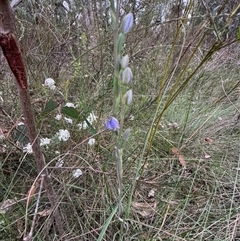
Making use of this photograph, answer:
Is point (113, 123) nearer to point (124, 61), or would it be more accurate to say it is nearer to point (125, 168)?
point (124, 61)

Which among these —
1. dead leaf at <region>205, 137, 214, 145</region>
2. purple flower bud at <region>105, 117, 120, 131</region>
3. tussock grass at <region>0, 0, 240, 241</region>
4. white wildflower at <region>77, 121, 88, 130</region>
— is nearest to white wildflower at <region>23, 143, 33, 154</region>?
tussock grass at <region>0, 0, 240, 241</region>

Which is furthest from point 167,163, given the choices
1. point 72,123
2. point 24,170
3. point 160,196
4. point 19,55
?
point 19,55

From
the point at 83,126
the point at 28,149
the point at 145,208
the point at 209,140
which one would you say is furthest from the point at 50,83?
the point at 209,140

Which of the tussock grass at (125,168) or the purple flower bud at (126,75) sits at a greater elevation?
the purple flower bud at (126,75)

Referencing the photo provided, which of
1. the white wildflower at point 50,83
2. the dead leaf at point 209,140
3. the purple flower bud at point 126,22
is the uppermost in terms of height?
the purple flower bud at point 126,22

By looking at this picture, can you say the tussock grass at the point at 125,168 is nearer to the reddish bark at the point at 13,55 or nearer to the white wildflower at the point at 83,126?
the white wildflower at the point at 83,126

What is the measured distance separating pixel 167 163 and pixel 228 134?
41 cm

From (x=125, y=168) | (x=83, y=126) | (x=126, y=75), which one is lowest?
(x=125, y=168)

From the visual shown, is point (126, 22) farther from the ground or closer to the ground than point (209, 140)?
farther from the ground

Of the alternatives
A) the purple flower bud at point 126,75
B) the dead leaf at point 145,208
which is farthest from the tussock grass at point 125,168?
the purple flower bud at point 126,75

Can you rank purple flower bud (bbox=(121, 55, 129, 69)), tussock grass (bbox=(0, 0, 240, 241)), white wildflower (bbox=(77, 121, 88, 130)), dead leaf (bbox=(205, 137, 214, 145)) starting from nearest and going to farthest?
1. purple flower bud (bbox=(121, 55, 129, 69))
2. tussock grass (bbox=(0, 0, 240, 241))
3. white wildflower (bbox=(77, 121, 88, 130))
4. dead leaf (bbox=(205, 137, 214, 145))

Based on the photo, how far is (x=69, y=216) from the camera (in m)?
0.89

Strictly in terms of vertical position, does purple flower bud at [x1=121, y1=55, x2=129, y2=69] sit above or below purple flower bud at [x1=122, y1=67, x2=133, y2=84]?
above

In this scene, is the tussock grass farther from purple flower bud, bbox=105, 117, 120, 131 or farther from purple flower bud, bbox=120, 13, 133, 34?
purple flower bud, bbox=120, 13, 133, 34
